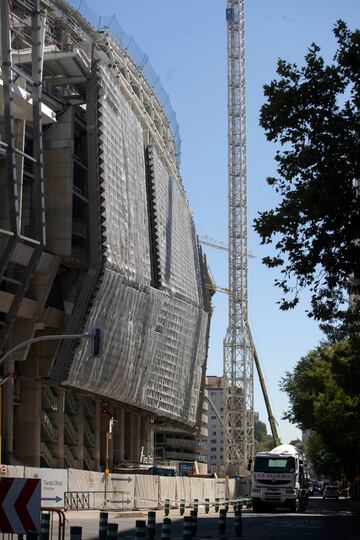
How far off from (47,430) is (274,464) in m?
26.2

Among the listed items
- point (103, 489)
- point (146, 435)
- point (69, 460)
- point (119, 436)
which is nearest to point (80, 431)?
point (69, 460)

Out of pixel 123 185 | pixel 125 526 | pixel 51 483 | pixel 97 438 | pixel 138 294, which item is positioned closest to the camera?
pixel 125 526

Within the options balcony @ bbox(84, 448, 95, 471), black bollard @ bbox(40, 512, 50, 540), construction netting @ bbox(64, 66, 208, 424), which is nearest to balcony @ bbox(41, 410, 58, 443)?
construction netting @ bbox(64, 66, 208, 424)

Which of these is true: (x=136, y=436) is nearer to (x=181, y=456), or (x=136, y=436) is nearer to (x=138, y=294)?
(x=138, y=294)

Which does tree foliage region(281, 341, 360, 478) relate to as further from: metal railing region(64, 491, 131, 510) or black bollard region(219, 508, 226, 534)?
black bollard region(219, 508, 226, 534)

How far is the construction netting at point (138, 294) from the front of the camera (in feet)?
214

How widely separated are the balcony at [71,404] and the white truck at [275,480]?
94.1ft

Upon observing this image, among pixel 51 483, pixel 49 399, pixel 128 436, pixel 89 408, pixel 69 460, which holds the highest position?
pixel 89 408

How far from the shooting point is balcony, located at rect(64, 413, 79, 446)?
7550 centimetres

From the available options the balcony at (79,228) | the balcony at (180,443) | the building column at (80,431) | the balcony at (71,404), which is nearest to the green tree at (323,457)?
the balcony at (180,443)

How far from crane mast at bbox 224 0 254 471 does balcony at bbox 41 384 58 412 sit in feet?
228

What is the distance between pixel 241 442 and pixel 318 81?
127 meters

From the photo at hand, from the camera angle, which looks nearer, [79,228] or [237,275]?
[79,228]

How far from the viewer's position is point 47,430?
233 feet
